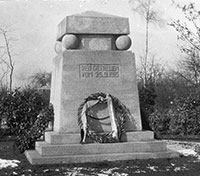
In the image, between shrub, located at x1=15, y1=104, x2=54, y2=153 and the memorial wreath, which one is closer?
the memorial wreath

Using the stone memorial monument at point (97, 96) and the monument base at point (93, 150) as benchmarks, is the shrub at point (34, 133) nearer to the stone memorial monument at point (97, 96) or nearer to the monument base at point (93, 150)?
the stone memorial monument at point (97, 96)

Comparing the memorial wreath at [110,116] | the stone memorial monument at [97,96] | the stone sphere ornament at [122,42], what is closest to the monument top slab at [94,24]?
the stone memorial monument at [97,96]

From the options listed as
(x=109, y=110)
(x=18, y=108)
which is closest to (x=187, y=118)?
(x=18, y=108)

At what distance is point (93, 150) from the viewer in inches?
302

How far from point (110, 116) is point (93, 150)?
3.44 ft

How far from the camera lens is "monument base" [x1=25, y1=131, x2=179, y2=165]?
7273 millimetres

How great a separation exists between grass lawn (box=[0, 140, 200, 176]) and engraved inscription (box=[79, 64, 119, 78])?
7.22ft

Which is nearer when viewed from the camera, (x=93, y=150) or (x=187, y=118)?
(x=93, y=150)

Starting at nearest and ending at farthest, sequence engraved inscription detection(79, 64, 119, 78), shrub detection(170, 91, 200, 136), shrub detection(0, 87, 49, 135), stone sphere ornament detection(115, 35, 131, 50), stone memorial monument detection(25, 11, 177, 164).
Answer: stone memorial monument detection(25, 11, 177, 164) < engraved inscription detection(79, 64, 119, 78) < stone sphere ornament detection(115, 35, 131, 50) < shrub detection(0, 87, 49, 135) < shrub detection(170, 91, 200, 136)

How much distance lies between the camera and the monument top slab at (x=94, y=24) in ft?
28.1

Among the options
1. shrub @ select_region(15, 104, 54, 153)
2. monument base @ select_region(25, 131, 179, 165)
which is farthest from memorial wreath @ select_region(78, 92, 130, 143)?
shrub @ select_region(15, 104, 54, 153)

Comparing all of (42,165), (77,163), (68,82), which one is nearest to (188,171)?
(77,163)

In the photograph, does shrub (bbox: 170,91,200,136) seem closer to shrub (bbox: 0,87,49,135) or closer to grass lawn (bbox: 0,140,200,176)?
shrub (bbox: 0,87,49,135)

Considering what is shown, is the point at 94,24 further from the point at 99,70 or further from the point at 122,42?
the point at 99,70
